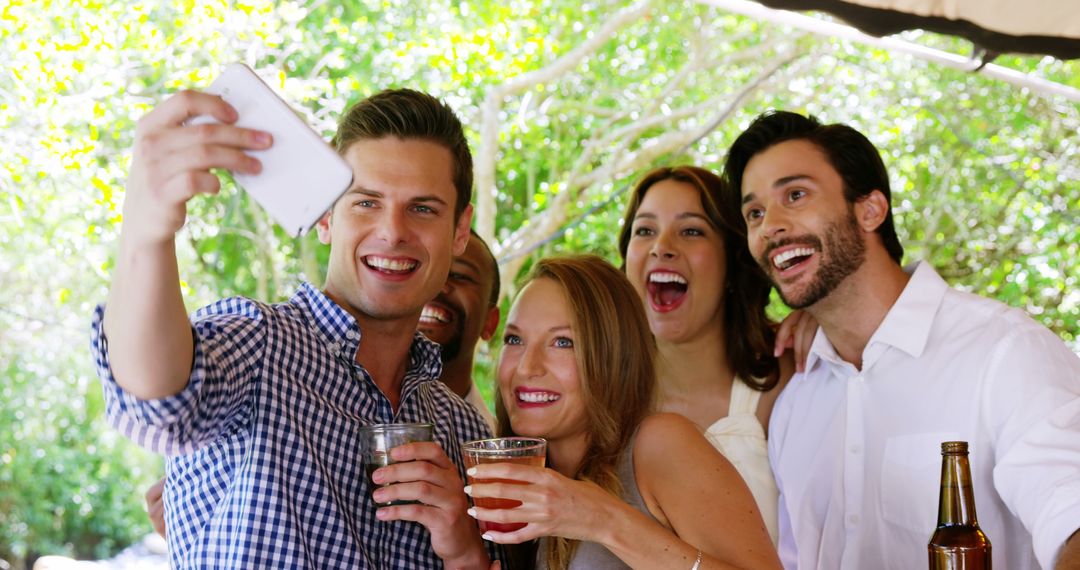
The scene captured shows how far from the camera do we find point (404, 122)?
216 cm

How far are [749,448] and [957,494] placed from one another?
1.22 meters

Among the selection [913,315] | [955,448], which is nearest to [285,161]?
[955,448]

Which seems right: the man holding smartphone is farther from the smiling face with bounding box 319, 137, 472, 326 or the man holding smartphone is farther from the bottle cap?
the bottle cap

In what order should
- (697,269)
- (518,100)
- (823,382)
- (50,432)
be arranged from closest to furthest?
(823,382), (697,269), (518,100), (50,432)

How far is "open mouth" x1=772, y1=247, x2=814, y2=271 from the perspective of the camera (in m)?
2.80

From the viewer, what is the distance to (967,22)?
261cm

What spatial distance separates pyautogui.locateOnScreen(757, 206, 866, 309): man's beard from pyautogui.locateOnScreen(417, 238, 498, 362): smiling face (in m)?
0.98

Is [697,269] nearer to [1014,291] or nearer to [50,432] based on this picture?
[1014,291]

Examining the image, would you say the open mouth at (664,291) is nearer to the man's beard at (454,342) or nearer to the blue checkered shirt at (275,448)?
the man's beard at (454,342)

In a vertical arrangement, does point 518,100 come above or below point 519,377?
above

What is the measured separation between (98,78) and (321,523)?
5.98 m

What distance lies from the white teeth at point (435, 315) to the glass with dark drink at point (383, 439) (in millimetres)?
1556

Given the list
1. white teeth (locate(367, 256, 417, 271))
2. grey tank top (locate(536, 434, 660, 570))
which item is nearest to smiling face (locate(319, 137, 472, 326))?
white teeth (locate(367, 256, 417, 271))

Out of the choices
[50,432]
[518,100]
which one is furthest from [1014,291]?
[50,432]
